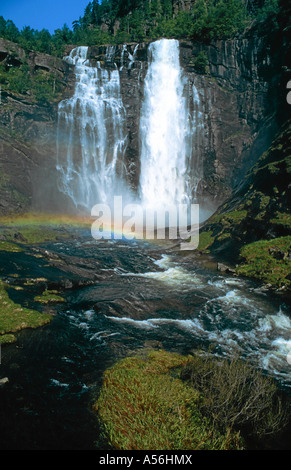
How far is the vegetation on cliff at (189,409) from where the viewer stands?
5.39 m

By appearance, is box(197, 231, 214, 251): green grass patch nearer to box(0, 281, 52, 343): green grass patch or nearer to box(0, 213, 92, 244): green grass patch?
box(0, 213, 92, 244): green grass patch

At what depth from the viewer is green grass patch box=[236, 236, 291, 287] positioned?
1692 cm

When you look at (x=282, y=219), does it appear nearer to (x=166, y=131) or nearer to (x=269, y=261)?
(x=269, y=261)

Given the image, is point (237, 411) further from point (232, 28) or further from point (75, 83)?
point (232, 28)

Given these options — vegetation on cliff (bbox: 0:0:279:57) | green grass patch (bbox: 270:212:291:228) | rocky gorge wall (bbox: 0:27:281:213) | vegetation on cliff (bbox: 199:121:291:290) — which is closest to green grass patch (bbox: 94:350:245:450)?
vegetation on cliff (bbox: 199:121:291:290)

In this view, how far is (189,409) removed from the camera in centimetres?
A: 612

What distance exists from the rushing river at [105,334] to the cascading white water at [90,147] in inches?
1243

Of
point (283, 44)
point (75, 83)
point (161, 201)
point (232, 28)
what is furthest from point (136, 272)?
point (232, 28)

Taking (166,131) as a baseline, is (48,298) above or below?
below

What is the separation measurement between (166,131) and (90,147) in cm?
1464

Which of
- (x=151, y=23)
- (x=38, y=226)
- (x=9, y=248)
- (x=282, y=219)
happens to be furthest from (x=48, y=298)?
(x=151, y=23)

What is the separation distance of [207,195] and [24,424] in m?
48.5

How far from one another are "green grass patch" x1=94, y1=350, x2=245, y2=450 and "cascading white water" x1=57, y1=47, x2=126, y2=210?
148 ft
